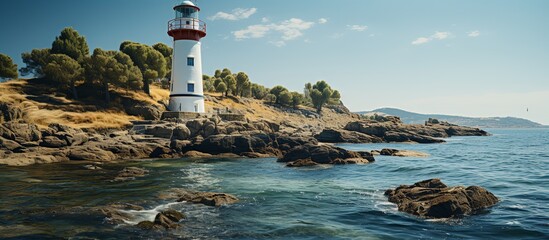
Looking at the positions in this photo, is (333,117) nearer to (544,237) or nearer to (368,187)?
(368,187)

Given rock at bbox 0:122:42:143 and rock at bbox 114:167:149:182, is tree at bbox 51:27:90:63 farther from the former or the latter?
rock at bbox 114:167:149:182

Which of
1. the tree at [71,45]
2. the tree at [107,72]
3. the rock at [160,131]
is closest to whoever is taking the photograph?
the rock at [160,131]

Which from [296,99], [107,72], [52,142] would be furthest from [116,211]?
[296,99]

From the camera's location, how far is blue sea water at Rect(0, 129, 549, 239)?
1418 cm

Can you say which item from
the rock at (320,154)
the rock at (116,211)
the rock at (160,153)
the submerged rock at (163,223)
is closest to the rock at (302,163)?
the rock at (320,154)

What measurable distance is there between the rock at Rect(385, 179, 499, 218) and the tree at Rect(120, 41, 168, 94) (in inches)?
2328

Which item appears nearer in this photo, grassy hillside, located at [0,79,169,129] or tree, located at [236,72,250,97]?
grassy hillside, located at [0,79,169,129]

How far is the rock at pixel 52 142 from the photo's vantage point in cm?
3872

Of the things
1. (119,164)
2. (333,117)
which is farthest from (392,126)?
(119,164)

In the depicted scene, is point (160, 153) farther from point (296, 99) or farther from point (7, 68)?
point (296, 99)

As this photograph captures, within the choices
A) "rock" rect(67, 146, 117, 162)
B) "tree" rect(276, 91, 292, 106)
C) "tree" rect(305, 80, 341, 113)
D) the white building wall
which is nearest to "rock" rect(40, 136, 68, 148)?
"rock" rect(67, 146, 117, 162)

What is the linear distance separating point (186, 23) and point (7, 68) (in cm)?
3359

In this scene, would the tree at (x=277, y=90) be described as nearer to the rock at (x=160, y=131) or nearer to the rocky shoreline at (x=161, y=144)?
the rocky shoreline at (x=161, y=144)

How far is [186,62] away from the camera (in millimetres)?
58625
